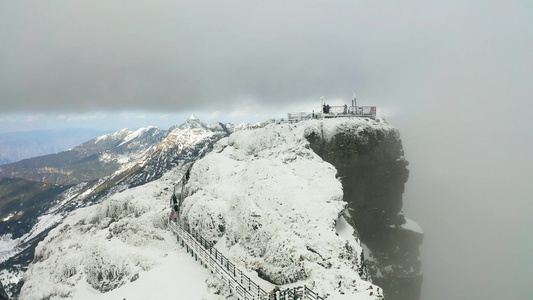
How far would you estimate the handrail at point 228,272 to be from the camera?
16.7 m

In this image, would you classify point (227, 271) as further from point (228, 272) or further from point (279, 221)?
point (279, 221)

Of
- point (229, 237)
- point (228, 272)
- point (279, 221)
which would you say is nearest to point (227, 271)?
point (228, 272)

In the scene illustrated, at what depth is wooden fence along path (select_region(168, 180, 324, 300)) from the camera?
1666 centimetres

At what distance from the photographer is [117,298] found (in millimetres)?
23172

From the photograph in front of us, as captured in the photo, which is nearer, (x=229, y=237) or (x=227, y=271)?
(x=227, y=271)

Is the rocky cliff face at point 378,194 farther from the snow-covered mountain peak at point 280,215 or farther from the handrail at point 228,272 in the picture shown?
the handrail at point 228,272

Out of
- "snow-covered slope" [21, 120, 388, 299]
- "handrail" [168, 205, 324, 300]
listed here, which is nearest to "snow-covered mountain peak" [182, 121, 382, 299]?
"snow-covered slope" [21, 120, 388, 299]

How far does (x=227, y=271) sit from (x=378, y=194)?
34.3 metres

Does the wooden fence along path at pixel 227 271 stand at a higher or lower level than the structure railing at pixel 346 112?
lower

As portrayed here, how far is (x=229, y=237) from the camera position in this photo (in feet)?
Answer: 84.3

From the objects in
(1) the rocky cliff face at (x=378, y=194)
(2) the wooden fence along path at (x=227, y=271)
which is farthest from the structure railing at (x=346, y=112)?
(2) the wooden fence along path at (x=227, y=271)

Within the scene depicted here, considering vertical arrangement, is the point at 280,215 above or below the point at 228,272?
above

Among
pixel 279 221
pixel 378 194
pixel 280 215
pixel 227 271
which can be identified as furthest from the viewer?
pixel 378 194

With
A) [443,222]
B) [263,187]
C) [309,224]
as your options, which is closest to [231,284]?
[309,224]
